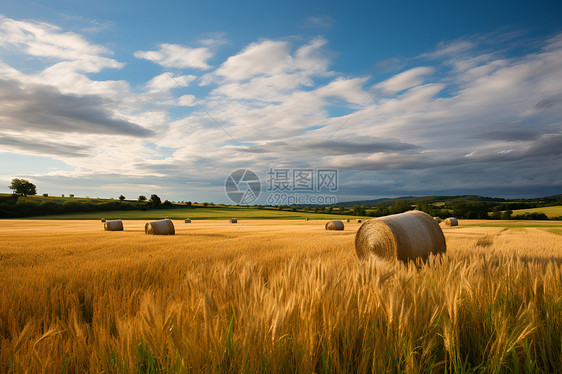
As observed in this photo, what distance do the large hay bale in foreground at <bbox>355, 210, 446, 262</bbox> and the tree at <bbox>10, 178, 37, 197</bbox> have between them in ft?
369

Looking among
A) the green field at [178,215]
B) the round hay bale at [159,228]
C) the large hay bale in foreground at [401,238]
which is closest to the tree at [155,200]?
the green field at [178,215]

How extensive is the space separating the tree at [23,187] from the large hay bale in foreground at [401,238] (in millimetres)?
112559

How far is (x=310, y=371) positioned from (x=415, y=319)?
948 mm

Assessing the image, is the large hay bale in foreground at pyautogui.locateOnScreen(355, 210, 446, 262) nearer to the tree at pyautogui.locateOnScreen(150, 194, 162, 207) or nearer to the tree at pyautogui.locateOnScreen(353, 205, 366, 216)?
the tree at pyautogui.locateOnScreen(353, 205, 366, 216)

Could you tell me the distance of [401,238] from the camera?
28.0 ft

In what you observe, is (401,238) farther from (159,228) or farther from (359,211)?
(359,211)

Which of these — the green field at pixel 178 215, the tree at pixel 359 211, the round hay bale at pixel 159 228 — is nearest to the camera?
the round hay bale at pixel 159 228

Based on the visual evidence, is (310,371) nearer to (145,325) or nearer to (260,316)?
(260,316)

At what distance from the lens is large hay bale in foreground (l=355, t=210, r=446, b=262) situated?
28.0 ft

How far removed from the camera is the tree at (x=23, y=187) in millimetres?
91188

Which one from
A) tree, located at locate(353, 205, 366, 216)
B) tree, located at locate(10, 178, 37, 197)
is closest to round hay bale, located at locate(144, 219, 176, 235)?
tree, located at locate(353, 205, 366, 216)

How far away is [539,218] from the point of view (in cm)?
5291

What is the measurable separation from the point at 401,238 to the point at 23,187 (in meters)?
116

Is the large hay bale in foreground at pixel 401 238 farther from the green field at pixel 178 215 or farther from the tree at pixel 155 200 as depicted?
the tree at pixel 155 200
